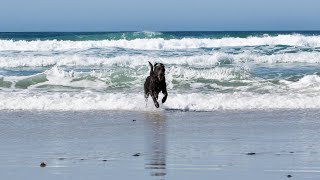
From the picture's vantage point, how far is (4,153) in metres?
8.12

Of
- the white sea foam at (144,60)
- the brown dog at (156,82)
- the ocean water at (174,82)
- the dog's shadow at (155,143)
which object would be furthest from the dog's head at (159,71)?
the white sea foam at (144,60)

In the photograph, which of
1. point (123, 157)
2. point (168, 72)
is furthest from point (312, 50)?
point (123, 157)

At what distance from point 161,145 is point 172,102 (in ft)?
17.0

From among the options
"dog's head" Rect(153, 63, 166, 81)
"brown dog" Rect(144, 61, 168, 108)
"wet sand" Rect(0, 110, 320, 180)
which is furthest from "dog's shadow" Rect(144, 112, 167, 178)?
"dog's head" Rect(153, 63, 166, 81)

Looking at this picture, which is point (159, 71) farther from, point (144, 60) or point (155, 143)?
point (144, 60)

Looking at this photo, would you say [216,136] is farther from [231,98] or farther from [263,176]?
[231,98]

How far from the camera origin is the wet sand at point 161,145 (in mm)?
6895

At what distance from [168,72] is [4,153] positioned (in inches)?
432

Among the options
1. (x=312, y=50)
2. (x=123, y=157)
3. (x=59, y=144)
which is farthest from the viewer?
(x=312, y=50)

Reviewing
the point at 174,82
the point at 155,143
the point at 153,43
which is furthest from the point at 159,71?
the point at 153,43

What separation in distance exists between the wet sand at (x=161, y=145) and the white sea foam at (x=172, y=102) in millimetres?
772

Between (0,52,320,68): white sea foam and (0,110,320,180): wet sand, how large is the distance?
11.6 meters

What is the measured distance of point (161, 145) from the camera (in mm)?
8672

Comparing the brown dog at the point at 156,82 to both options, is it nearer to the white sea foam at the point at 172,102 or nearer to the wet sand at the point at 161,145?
the white sea foam at the point at 172,102
